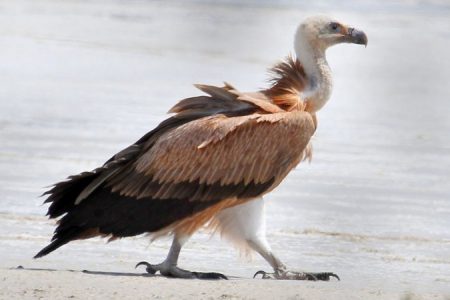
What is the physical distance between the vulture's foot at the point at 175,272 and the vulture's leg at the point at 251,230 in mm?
391

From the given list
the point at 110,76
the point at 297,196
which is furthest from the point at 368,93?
the point at 297,196

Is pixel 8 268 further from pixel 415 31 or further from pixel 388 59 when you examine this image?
pixel 415 31

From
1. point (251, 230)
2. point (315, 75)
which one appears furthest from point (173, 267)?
point (315, 75)

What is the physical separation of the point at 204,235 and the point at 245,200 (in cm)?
184

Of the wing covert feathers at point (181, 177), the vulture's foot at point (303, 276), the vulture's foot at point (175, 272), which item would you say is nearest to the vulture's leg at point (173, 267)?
the vulture's foot at point (175, 272)

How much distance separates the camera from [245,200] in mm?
9484

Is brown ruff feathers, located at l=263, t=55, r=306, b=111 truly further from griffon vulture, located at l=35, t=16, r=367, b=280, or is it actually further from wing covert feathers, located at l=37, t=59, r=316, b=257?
wing covert feathers, located at l=37, t=59, r=316, b=257

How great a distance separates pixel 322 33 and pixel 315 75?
0.38 metres

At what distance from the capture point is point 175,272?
30.9 ft

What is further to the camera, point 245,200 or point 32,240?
point 32,240

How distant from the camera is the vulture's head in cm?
1029

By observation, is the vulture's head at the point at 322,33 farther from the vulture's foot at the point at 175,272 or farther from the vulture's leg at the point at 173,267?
the vulture's foot at the point at 175,272

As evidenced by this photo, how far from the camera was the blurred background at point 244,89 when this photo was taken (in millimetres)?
10594

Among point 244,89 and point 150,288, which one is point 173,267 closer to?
point 150,288
